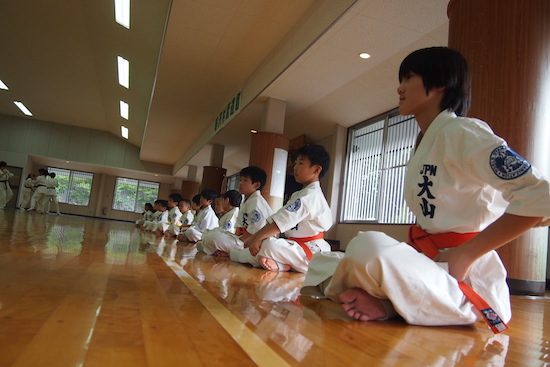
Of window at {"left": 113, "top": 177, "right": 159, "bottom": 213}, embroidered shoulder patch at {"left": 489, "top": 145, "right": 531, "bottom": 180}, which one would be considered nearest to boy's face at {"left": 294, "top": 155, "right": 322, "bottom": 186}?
embroidered shoulder patch at {"left": 489, "top": 145, "right": 531, "bottom": 180}

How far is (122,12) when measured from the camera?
644 cm

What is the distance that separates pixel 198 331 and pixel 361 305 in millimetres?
559

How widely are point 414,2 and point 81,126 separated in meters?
15.6

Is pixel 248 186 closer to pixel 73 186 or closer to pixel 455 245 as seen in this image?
pixel 455 245

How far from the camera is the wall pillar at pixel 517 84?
242cm

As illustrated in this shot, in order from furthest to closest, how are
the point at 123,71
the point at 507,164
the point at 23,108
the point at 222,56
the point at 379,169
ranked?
the point at 23,108 → the point at 123,71 → the point at 379,169 → the point at 222,56 → the point at 507,164

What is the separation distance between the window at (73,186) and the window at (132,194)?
119 centimetres

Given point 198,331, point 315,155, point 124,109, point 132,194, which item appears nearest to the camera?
point 198,331

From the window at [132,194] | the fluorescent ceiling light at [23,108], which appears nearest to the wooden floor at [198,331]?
the fluorescent ceiling light at [23,108]

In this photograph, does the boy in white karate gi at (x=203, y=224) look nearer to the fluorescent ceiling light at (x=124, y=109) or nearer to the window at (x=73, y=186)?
the fluorescent ceiling light at (x=124, y=109)

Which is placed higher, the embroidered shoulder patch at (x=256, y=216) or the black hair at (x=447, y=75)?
the black hair at (x=447, y=75)

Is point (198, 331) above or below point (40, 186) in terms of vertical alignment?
below

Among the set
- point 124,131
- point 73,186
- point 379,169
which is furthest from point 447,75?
point 73,186

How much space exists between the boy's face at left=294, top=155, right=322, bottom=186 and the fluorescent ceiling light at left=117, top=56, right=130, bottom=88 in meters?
6.67
